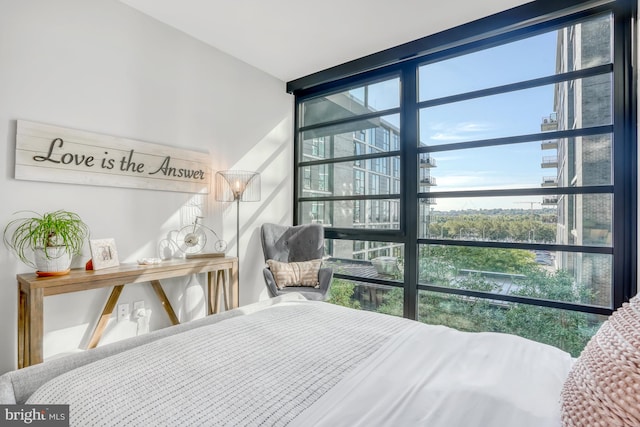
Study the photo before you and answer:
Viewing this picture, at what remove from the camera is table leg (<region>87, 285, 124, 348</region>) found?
231 centimetres

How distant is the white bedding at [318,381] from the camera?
31.1 inches

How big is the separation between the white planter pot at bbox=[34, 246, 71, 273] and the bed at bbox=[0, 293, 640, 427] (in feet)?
3.74

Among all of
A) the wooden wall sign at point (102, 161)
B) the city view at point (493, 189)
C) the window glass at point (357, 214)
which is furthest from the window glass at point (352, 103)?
the wooden wall sign at point (102, 161)

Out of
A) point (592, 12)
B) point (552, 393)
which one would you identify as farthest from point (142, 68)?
point (592, 12)

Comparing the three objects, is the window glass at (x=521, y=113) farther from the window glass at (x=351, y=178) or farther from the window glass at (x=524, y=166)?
the window glass at (x=351, y=178)

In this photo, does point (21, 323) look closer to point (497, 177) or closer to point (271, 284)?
point (271, 284)

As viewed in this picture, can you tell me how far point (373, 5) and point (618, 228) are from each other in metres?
2.39

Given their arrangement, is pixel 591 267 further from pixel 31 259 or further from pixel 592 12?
pixel 31 259

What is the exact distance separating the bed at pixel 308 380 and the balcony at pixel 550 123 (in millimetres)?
2001

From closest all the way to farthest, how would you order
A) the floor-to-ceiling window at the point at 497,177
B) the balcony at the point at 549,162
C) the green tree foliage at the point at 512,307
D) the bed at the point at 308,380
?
the bed at the point at 308,380 → the floor-to-ceiling window at the point at 497,177 → the green tree foliage at the point at 512,307 → the balcony at the point at 549,162

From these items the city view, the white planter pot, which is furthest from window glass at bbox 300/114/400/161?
the white planter pot

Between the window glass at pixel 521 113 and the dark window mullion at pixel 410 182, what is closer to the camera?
the window glass at pixel 521 113

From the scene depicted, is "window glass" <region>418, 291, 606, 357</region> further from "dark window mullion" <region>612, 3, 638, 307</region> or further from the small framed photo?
the small framed photo

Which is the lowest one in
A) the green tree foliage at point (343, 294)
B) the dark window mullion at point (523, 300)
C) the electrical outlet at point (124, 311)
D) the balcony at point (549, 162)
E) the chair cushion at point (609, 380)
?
the green tree foliage at point (343, 294)
